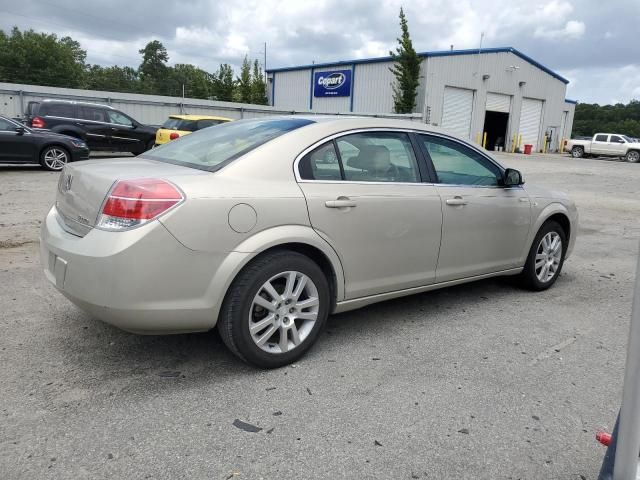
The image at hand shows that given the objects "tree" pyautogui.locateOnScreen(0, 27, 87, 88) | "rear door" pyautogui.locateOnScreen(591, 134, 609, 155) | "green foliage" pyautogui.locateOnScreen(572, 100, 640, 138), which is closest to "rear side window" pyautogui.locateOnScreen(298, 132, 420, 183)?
"rear door" pyautogui.locateOnScreen(591, 134, 609, 155)

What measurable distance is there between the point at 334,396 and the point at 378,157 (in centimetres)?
170

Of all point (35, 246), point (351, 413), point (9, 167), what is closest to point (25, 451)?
point (351, 413)

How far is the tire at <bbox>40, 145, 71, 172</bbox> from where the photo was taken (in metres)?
13.2

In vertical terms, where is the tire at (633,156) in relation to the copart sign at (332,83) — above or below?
below

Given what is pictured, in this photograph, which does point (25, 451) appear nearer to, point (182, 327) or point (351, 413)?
point (182, 327)

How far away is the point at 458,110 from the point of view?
115ft

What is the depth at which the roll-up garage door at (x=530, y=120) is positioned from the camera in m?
39.3

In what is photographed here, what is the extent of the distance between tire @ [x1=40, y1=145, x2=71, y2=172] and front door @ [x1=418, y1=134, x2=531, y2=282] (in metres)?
11.7

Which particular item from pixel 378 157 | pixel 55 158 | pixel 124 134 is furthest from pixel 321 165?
pixel 124 134

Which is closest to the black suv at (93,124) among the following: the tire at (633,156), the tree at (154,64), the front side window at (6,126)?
the front side window at (6,126)

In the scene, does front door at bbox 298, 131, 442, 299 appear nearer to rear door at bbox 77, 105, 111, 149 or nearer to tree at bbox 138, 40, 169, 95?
rear door at bbox 77, 105, 111, 149

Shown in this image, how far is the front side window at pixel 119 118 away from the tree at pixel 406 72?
1958cm

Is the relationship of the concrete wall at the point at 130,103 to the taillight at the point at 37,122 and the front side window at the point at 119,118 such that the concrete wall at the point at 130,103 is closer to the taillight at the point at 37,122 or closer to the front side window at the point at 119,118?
the front side window at the point at 119,118

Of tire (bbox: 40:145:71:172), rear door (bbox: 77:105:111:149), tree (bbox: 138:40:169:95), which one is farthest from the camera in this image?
tree (bbox: 138:40:169:95)
